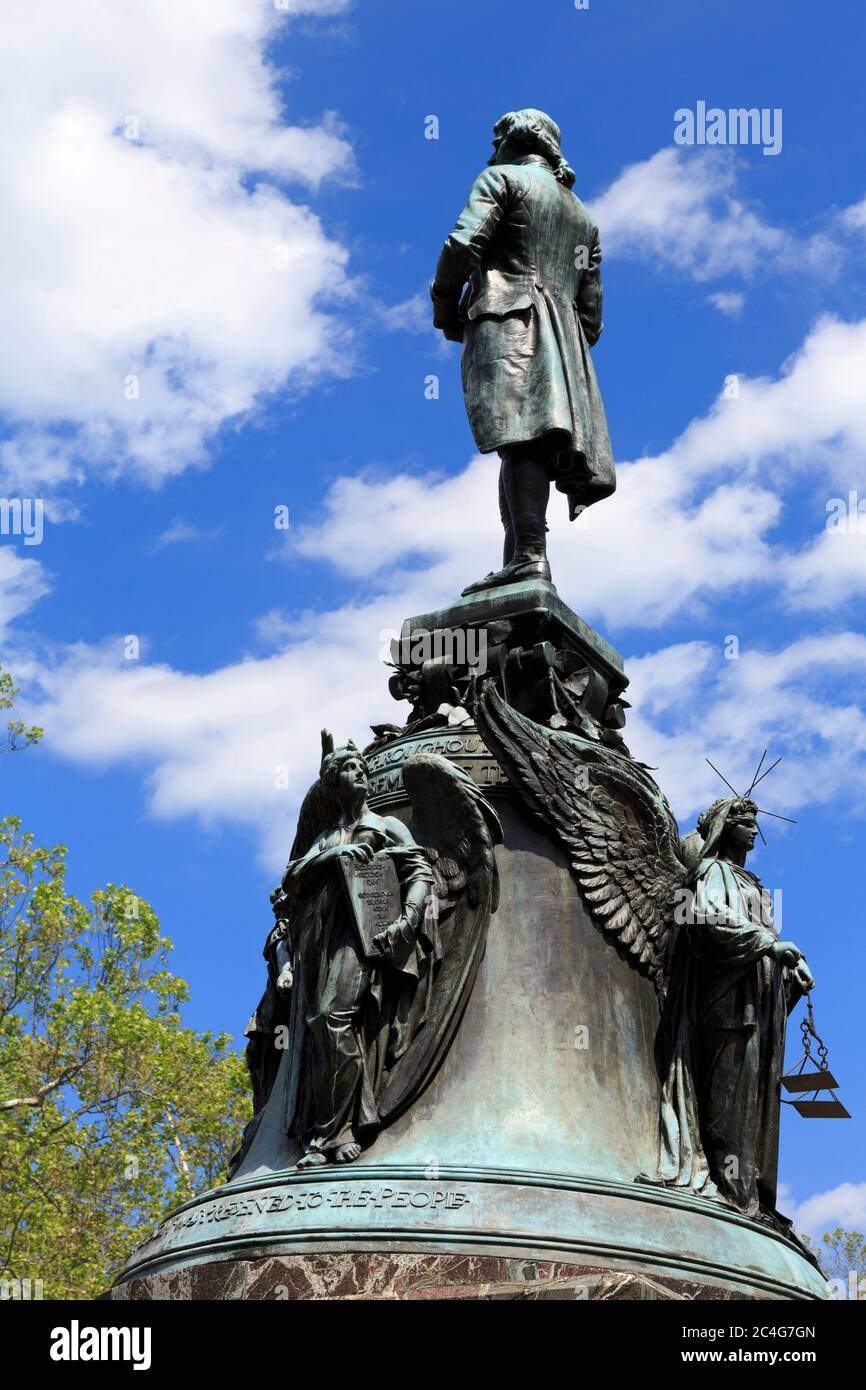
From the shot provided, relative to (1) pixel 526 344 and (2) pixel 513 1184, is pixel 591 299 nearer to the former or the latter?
(1) pixel 526 344

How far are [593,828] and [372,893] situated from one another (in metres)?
1.44

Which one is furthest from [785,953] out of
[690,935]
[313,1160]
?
[313,1160]

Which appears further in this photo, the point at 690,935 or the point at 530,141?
the point at 530,141

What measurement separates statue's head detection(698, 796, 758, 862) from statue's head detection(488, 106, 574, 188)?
4682 mm

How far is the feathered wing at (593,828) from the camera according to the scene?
11.1 m

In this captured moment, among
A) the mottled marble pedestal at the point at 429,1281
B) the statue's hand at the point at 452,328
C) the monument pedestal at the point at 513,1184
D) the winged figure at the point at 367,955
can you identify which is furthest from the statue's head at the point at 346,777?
the statue's hand at the point at 452,328

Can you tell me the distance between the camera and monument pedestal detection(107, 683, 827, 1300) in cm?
912

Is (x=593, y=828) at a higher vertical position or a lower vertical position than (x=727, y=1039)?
higher

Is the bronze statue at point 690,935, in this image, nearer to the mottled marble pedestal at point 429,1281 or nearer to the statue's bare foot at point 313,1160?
the mottled marble pedestal at point 429,1281

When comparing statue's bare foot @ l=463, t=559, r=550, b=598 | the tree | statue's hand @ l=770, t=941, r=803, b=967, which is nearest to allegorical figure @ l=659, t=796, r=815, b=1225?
statue's hand @ l=770, t=941, r=803, b=967

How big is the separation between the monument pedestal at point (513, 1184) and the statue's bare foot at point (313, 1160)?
0.23 ft

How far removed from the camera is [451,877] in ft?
35.6
